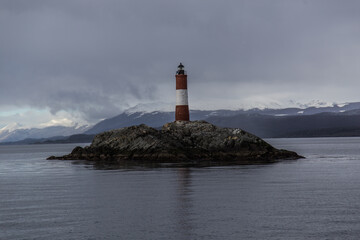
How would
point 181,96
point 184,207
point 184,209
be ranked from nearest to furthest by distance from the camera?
1. point 184,209
2. point 184,207
3. point 181,96

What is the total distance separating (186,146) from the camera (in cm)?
7419

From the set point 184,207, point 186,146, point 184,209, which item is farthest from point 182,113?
point 184,209

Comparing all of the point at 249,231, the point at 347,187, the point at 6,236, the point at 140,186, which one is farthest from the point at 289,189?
the point at 6,236

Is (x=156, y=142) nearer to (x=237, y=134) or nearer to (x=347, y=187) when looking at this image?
(x=237, y=134)

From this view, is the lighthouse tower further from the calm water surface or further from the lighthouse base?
the calm water surface

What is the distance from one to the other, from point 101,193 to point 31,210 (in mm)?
7883

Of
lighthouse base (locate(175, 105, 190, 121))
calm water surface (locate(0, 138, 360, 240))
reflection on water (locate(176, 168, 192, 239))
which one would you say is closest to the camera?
calm water surface (locate(0, 138, 360, 240))

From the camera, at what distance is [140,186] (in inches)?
1508

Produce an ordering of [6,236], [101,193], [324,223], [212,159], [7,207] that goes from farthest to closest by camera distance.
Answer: [212,159]
[101,193]
[7,207]
[324,223]
[6,236]

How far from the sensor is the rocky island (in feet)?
234

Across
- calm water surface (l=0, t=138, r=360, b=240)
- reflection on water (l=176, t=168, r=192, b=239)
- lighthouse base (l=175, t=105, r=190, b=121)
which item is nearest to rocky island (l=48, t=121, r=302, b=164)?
lighthouse base (l=175, t=105, r=190, b=121)

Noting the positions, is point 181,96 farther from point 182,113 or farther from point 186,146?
point 186,146

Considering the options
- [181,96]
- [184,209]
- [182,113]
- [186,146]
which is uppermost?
[181,96]

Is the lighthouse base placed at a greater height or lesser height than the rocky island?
greater
